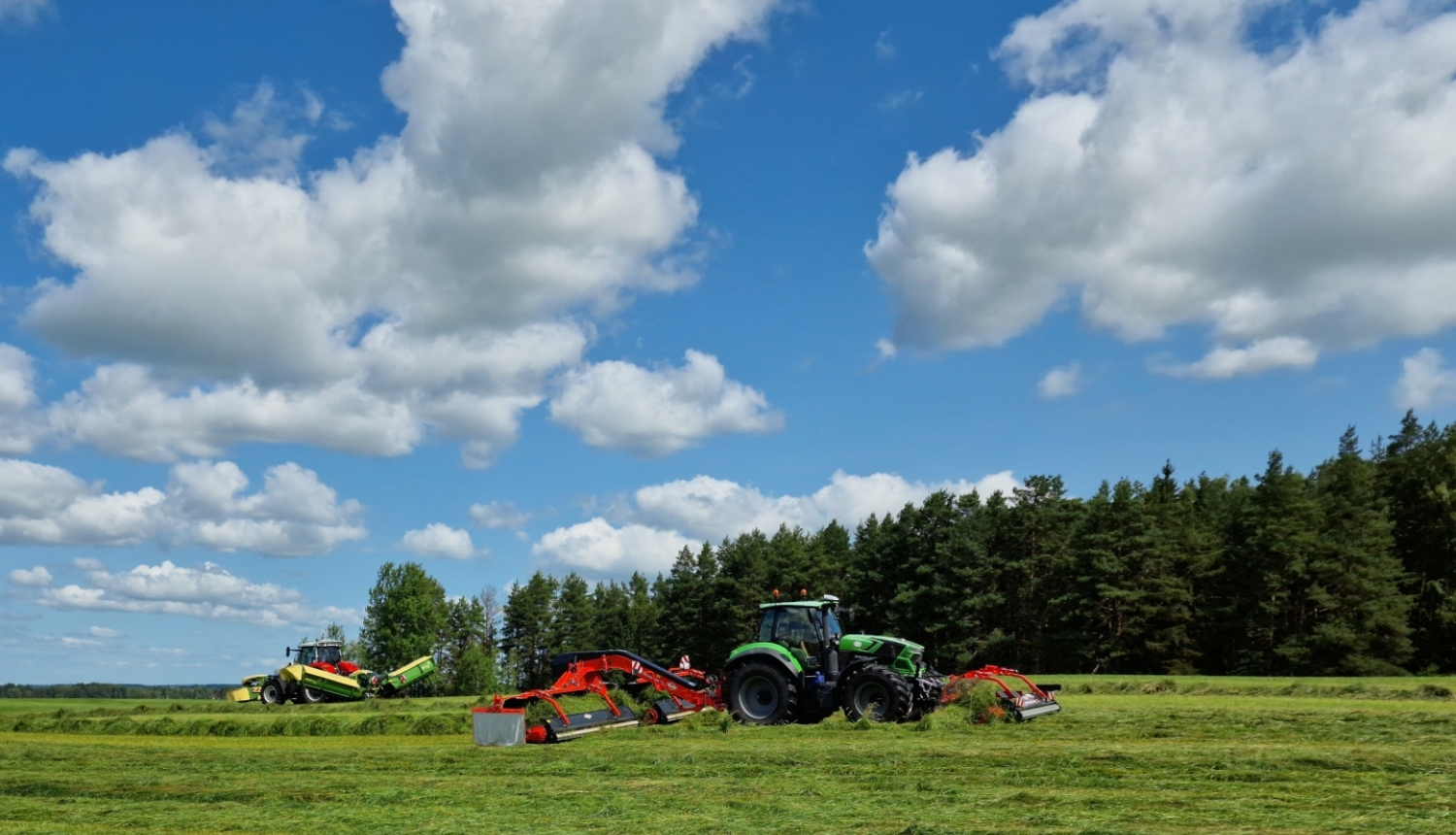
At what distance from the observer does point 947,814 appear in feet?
25.2

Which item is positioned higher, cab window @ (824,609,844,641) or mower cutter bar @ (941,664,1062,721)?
cab window @ (824,609,844,641)

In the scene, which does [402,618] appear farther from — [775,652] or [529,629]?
[775,652]

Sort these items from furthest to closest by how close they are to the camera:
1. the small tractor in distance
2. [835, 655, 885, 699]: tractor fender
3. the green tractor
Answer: the small tractor in distance < [835, 655, 885, 699]: tractor fender < the green tractor

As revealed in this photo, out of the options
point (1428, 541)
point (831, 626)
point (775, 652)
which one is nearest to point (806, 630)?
point (831, 626)

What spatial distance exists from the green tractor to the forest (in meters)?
27.2

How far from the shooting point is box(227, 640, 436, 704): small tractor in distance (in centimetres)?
3306

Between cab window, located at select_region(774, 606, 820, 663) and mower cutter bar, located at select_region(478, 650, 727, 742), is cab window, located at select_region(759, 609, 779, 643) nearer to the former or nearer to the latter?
cab window, located at select_region(774, 606, 820, 663)

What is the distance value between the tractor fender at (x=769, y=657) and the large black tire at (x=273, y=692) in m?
22.3

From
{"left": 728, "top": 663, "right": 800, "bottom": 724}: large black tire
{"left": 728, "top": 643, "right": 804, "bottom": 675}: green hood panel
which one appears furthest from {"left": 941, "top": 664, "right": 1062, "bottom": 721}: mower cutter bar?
{"left": 728, "top": 663, "right": 800, "bottom": 724}: large black tire

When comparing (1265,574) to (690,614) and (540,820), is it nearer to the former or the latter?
Answer: (690,614)

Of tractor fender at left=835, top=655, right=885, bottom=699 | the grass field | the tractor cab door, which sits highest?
the tractor cab door

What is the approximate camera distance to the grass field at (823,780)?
764 cm

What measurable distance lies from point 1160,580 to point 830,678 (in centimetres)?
3589

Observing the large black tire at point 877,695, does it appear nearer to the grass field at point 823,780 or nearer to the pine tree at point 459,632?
the grass field at point 823,780
